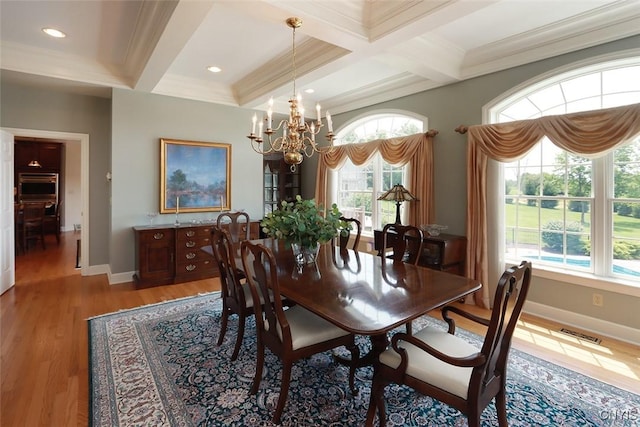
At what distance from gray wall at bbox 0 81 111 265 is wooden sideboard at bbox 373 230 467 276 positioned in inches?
189

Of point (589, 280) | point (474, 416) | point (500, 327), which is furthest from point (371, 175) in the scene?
point (474, 416)

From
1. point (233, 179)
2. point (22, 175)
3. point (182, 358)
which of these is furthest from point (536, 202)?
point (22, 175)

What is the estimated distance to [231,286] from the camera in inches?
105

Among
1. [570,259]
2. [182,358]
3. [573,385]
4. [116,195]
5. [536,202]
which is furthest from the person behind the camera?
[116,195]

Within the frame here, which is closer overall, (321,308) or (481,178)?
(321,308)

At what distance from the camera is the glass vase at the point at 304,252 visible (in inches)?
95.0

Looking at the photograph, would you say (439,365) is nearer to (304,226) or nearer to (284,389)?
(284,389)

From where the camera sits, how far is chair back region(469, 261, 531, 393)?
Answer: 1308mm

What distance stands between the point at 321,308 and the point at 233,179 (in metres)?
4.12

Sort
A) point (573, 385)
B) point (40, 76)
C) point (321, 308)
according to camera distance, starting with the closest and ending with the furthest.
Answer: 1. point (321, 308)
2. point (573, 385)
3. point (40, 76)

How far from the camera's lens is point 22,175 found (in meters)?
9.03

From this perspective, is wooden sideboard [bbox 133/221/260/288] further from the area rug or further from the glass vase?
the glass vase

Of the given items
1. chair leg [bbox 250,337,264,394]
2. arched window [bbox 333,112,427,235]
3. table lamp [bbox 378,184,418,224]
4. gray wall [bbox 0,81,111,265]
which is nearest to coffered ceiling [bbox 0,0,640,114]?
gray wall [bbox 0,81,111,265]

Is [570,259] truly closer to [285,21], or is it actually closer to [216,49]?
[285,21]
